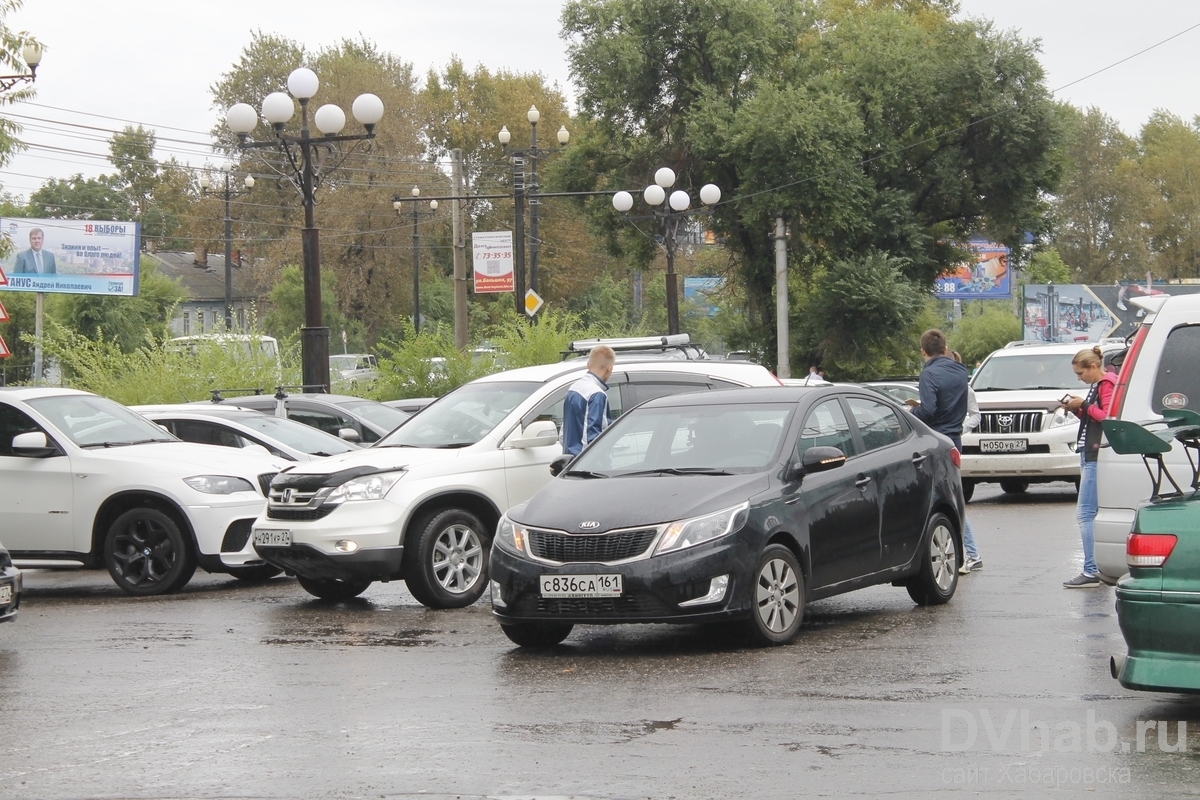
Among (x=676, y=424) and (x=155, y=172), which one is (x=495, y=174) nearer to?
→ (x=155, y=172)

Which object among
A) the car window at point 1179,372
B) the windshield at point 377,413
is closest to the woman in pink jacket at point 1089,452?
the car window at point 1179,372

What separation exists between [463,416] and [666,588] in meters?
4.08

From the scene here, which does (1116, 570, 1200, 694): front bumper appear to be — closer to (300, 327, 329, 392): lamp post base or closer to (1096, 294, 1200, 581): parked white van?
(1096, 294, 1200, 581): parked white van

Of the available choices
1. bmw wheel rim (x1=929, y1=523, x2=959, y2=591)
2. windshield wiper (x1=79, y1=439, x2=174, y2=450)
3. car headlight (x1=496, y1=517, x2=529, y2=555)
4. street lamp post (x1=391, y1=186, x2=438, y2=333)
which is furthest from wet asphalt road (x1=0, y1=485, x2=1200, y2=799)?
street lamp post (x1=391, y1=186, x2=438, y2=333)

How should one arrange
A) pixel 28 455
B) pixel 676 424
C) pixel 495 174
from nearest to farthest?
pixel 676 424
pixel 28 455
pixel 495 174

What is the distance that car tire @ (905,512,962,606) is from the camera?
1058cm

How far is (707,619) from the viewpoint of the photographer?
8664 millimetres

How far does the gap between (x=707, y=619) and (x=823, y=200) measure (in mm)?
38358

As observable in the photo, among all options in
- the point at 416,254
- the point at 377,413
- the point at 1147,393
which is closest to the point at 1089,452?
the point at 1147,393

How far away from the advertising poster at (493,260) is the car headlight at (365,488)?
23.3 metres

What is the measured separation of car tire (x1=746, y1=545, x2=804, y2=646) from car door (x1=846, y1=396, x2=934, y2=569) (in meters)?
1.13

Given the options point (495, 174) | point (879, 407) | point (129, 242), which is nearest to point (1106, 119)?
point (495, 174)

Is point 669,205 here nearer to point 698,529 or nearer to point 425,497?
point 425,497

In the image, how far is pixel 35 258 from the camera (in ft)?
139
